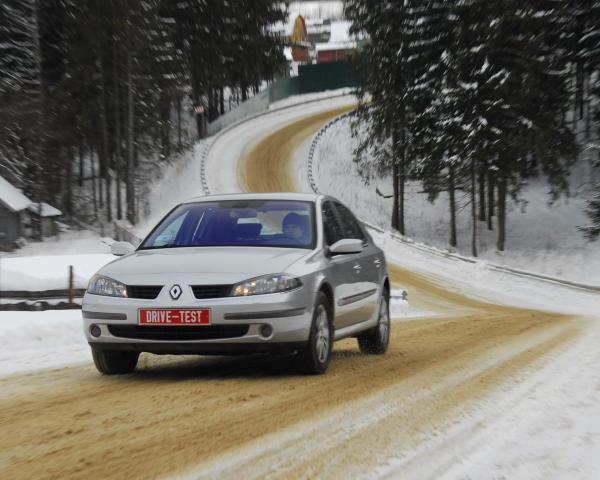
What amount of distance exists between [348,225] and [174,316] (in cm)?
307

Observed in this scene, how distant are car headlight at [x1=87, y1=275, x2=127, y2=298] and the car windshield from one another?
3.38 feet

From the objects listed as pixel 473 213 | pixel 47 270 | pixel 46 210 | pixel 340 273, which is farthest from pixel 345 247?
pixel 46 210

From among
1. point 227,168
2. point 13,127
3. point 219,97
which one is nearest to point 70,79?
point 13,127

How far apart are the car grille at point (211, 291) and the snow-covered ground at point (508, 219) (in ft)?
99.1

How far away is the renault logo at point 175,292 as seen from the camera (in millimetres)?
7977

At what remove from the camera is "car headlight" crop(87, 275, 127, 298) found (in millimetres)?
8219

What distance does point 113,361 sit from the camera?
339 inches

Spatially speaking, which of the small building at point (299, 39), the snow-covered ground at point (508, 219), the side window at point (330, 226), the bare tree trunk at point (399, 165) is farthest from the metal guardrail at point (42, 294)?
the small building at point (299, 39)

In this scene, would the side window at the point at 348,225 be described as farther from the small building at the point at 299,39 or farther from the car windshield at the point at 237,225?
the small building at the point at 299,39

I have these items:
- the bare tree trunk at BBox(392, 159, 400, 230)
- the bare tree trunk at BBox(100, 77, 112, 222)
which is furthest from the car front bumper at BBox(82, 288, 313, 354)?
the bare tree trunk at BBox(100, 77, 112, 222)

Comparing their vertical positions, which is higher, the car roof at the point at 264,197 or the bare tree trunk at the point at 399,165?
the bare tree trunk at the point at 399,165

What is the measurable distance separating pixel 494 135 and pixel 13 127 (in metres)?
21.5

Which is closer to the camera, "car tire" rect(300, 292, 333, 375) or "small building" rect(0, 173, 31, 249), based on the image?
"car tire" rect(300, 292, 333, 375)

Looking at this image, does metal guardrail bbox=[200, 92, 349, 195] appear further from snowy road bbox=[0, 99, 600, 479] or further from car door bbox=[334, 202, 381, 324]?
→ snowy road bbox=[0, 99, 600, 479]
